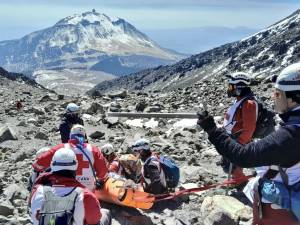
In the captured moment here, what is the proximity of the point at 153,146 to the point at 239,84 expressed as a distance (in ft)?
24.2

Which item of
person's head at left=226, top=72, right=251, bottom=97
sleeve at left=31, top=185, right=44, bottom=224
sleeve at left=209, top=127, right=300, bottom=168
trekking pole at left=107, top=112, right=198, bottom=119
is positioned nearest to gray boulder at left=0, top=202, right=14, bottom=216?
sleeve at left=31, top=185, right=44, bottom=224

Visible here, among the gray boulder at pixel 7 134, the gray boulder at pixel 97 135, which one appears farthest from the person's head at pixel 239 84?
the gray boulder at pixel 7 134

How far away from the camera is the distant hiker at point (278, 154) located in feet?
15.8

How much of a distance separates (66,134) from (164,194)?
3.80 m

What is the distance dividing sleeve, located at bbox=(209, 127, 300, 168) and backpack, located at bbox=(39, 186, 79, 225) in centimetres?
243

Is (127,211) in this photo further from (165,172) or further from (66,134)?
(66,134)

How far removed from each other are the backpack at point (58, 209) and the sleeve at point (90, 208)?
0.16m

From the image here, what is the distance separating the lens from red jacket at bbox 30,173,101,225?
6.78m

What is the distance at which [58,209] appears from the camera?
6703mm

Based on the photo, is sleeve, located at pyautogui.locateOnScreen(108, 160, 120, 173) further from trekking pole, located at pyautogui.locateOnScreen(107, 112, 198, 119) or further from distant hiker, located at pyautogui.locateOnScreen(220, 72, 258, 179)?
trekking pole, located at pyautogui.locateOnScreen(107, 112, 198, 119)

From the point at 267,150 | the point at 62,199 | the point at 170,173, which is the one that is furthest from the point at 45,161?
the point at 267,150

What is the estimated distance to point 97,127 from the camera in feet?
76.3

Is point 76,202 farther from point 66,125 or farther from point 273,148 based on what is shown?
point 66,125

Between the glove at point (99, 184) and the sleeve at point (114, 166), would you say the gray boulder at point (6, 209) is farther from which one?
the sleeve at point (114, 166)
